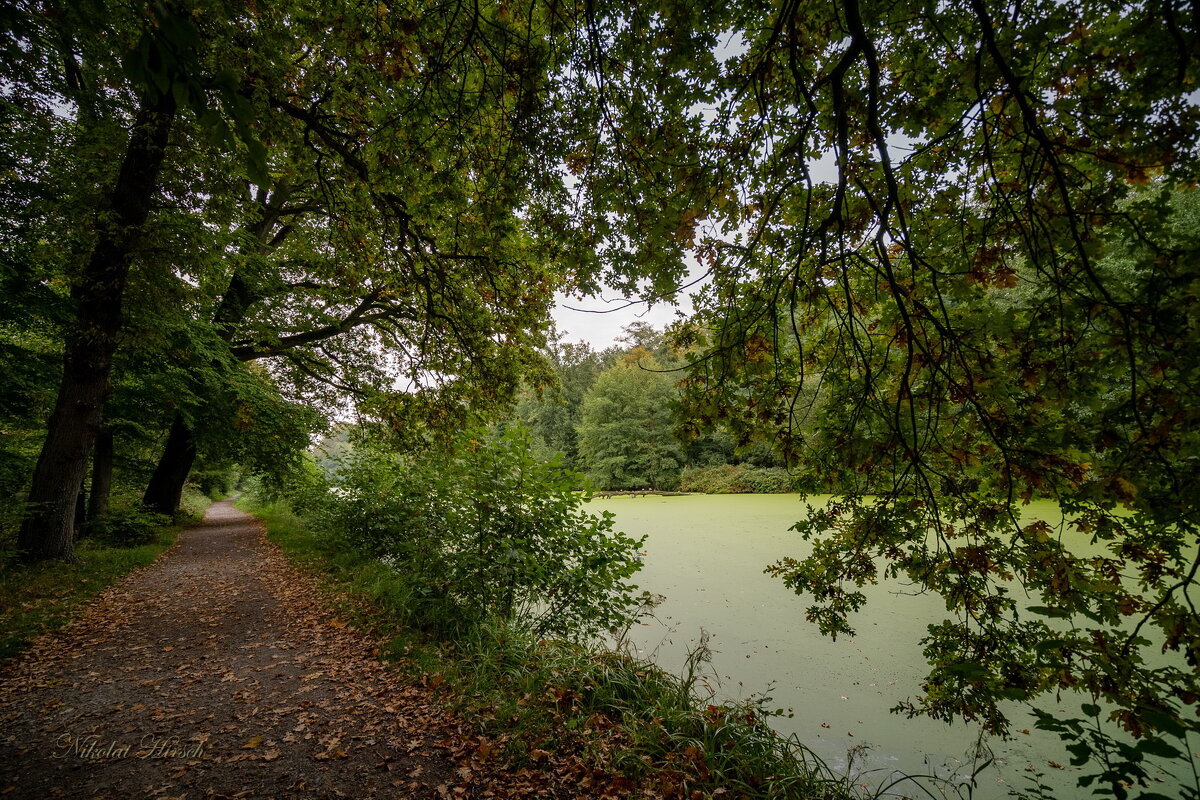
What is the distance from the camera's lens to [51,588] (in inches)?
174

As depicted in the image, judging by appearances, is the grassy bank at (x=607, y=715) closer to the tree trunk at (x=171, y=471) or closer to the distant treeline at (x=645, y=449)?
the tree trunk at (x=171, y=471)

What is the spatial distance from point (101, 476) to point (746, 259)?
1139 centimetres

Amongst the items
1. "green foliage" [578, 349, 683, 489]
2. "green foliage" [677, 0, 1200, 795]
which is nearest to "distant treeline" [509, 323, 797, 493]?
"green foliage" [578, 349, 683, 489]

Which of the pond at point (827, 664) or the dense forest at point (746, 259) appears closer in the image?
the dense forest at point (746, 259)

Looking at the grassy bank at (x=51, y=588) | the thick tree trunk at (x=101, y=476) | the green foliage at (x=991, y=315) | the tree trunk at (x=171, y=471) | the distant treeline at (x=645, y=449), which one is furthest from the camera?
the distant treeline at (x=645, y=449)

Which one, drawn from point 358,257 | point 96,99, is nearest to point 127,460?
point 96,99

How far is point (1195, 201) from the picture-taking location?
3750mm

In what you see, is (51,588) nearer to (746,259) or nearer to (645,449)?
(746,259)

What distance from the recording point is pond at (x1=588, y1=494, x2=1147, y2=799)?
2.91 meters

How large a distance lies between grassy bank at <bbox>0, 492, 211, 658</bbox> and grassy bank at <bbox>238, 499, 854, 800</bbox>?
2.42 meters

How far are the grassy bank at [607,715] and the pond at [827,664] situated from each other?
16.2 inches

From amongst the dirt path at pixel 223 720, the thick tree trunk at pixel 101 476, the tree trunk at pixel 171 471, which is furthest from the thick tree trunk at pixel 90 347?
the tree trunk at pixel 171 471

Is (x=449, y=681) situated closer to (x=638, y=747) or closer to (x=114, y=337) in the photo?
(x=638, y=747)

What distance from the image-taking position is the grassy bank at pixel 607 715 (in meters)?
2.37
